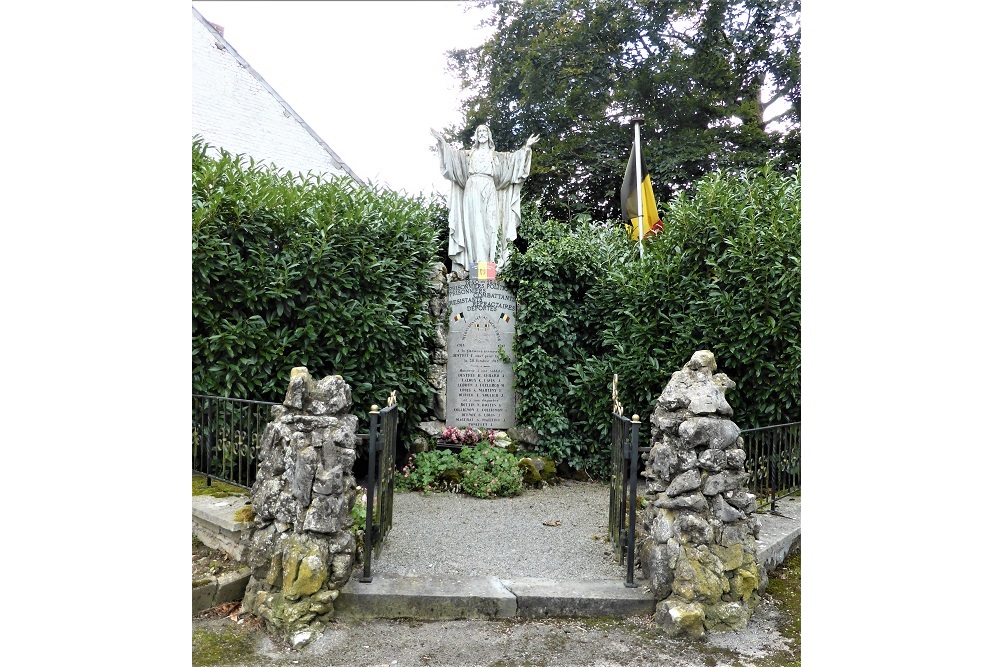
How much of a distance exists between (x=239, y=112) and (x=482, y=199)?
5097mm

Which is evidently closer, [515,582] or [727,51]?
[515,582]

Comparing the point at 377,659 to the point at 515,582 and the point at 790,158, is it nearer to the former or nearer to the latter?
the point at 515,582

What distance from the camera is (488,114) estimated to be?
1224cm

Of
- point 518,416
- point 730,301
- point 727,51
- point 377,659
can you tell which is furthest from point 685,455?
point 727,51

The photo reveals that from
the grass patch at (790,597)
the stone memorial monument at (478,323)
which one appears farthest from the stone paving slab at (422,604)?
the stone memorial monument at (478,323)

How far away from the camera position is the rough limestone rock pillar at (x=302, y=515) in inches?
115

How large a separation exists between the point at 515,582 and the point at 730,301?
327cm

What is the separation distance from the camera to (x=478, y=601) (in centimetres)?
310

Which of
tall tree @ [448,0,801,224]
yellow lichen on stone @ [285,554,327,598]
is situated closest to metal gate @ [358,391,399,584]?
yellow lichen on stone @ [285,554,327,598]

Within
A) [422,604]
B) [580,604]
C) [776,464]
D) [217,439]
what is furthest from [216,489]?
[776,464]

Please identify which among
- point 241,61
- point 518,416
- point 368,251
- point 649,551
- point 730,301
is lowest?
point 649,551

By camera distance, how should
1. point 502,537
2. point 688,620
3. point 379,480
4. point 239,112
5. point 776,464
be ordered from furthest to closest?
point 239,112
point 776,464
point 502,537
point 379,480
point 688,620

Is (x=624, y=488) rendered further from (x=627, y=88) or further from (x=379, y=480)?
(x=627, y=88)

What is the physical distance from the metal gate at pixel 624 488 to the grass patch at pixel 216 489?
2.76 meters
